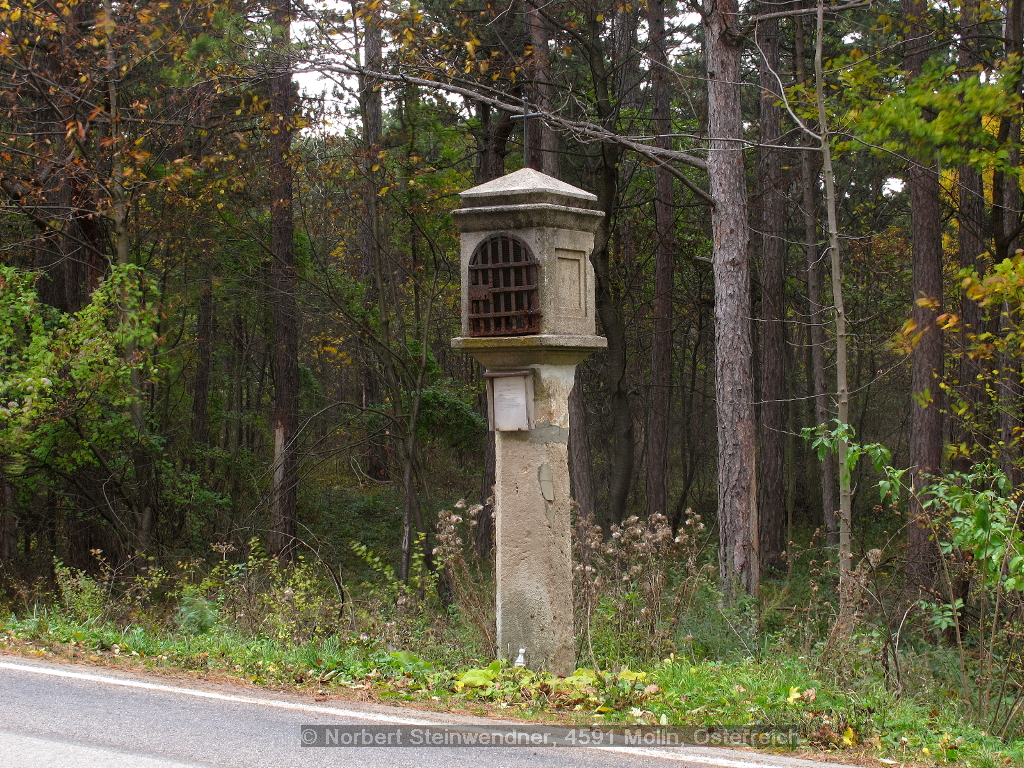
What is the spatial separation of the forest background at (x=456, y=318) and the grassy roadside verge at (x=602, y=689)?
4 centimetres

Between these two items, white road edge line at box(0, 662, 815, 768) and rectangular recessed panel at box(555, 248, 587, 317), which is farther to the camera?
rectangular recessed panel at box(555, 248, 587, 317)

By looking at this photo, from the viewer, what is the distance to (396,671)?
591cm

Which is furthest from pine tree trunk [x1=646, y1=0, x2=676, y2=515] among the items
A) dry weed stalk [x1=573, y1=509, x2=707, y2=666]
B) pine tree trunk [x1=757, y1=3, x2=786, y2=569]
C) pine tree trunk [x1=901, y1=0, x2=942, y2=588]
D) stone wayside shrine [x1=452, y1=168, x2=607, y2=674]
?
stone wayside shrine [x1=452, y1=168, x2=607, y2=674]

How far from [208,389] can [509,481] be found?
56.0ft

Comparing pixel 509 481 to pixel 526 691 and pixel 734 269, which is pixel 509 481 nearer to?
pixel 526 691

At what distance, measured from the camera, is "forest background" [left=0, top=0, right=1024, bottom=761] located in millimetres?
6336

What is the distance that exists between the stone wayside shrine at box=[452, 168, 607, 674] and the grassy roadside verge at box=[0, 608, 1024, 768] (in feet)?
1.49

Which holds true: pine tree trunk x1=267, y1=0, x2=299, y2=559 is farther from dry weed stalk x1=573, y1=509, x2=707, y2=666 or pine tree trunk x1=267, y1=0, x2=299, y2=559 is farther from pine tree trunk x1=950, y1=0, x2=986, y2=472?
pine tree trunk x1=950, y1=0, x2=986, y2=472

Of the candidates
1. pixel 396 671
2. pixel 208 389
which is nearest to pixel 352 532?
pixel 208 389

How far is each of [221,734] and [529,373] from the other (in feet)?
9.19

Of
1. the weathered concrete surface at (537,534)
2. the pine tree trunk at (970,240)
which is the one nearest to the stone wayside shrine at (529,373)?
the weathered concrete surface at (537,534)

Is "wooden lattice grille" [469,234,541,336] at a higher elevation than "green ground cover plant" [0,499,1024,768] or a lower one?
higher

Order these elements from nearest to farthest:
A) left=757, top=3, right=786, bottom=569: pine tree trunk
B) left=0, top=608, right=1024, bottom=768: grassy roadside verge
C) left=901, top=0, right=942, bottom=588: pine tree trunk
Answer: left=0, top=608, right=1024, bottom=768: grassy roadside verge
left=901, top=0, right=942, bottom=588: pine tree trunk
left=757, top=3, right=786, bottom=569: pine tree trunk

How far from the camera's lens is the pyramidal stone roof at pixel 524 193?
5.88 m
